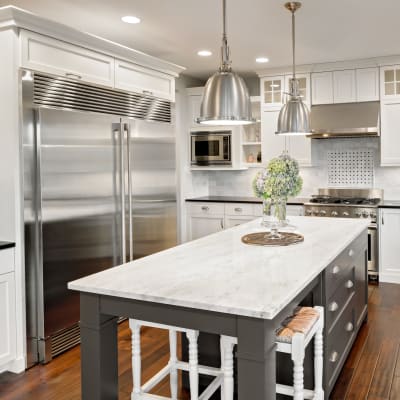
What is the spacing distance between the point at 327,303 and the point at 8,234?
208 cm

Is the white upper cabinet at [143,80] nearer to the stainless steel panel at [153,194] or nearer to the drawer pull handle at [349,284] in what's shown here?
the stainless steel panel at [153,194]

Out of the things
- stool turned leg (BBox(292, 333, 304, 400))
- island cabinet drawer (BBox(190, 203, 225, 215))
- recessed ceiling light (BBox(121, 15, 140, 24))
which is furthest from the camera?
island cabinet drawer (BBox(190, 203, 225, 215))

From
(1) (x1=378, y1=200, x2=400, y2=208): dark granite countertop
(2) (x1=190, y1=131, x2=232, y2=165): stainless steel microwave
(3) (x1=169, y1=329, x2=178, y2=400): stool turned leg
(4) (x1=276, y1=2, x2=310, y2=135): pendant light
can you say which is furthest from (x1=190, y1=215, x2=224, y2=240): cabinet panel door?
(3) (x1=169, y1=329, x2=178, y2=400): stool turned leg

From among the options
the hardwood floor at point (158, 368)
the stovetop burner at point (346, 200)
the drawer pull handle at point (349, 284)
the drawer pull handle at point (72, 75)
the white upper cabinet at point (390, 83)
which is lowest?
the hardwood floor at point (158, 368)

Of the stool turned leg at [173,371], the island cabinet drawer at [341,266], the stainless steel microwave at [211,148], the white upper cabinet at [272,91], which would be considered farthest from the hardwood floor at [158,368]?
the white upper cabinet at [272,91]

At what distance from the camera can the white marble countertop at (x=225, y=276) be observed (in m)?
1.83

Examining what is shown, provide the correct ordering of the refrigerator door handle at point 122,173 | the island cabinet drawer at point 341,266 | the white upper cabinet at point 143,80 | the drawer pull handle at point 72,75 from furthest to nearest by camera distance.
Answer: the white upper cabinet at point 143,80 < the refrigerator door handle at point 122,173 < the drawer pull handle at point 72,75 < the island cabinet drawer at point 341,266

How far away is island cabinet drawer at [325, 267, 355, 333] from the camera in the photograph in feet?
8.66

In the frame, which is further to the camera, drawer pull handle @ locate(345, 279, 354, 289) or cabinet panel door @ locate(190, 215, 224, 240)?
cabinet panel door @ locate(190, 215, 224, 240)

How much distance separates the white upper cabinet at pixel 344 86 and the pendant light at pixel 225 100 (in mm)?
3841

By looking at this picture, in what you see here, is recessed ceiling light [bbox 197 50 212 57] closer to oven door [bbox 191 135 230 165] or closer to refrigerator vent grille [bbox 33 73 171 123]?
refrigerator vent grille [bbox 33 73 171 123]

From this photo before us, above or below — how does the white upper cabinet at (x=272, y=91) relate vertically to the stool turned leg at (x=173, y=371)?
above

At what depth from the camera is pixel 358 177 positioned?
6.00 meters

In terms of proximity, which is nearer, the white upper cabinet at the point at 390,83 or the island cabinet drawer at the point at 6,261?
the island cabinet drawer at the point at 6,261
